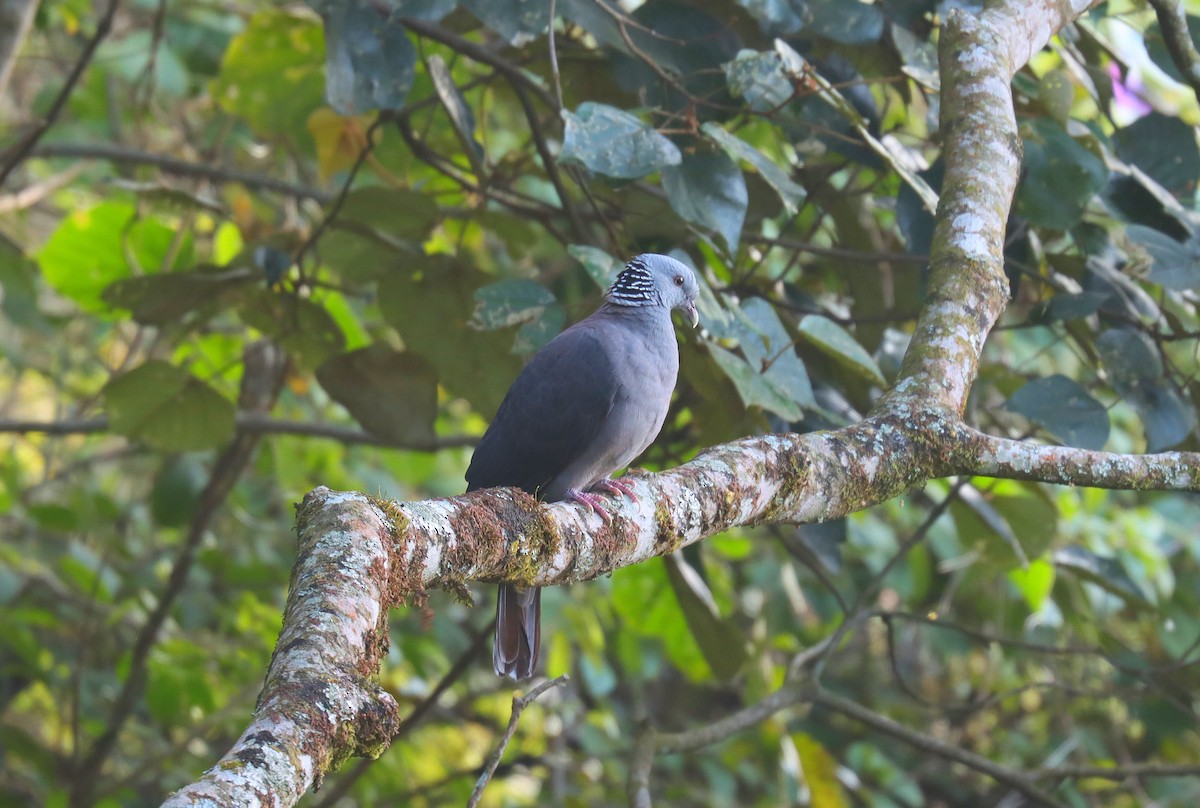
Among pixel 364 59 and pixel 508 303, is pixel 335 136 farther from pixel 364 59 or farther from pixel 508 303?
pixel 508 303

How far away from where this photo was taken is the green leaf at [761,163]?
9.17 ft

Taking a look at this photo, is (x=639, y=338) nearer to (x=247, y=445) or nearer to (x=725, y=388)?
(x=725, y=388)

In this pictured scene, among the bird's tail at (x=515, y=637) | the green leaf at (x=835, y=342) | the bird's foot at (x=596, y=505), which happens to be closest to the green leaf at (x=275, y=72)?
the bird's tail at (x=515, y=637)

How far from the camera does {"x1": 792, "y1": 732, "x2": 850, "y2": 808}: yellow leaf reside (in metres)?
4.72

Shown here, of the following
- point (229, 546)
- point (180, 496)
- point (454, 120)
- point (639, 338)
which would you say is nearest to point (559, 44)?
point (454, 120)

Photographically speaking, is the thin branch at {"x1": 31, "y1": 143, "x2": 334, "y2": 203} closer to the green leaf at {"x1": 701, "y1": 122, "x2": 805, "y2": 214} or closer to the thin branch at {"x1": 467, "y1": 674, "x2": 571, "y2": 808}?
the green leaf at {"x1": 701, "y1": 122, "x2": 805, "y2": 214}

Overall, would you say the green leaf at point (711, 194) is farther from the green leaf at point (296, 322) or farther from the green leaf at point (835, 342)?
the green leaf at point (296, 322)

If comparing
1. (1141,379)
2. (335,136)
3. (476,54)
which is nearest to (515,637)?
(476,54)

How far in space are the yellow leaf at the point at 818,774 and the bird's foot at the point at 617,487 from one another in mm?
2459

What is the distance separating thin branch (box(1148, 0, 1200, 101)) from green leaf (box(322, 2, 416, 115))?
83.1 inches

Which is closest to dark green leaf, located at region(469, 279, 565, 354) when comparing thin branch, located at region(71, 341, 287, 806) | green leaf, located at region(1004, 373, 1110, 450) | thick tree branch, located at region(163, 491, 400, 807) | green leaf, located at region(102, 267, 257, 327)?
green leaf, located at region(102, 267, 257, 327)

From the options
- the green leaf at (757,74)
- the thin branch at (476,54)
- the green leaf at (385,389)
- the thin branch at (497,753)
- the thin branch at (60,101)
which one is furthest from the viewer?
the thin branch at (60,101)

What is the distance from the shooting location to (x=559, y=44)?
373cm

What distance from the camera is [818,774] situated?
479 cm
